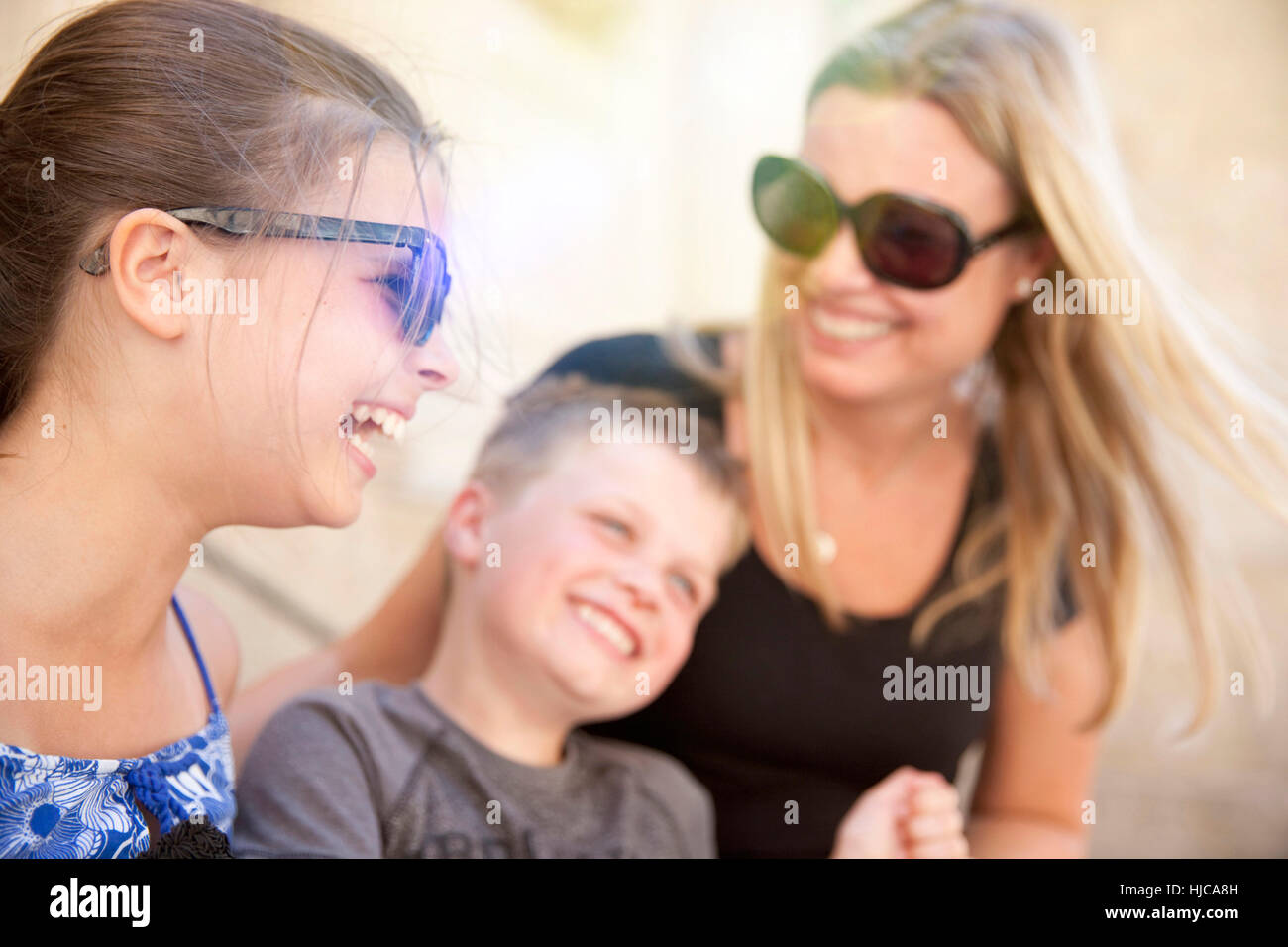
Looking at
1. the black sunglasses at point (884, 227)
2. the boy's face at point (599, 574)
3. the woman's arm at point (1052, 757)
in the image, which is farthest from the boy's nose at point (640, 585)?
the woman's arm at point (1052, 757)

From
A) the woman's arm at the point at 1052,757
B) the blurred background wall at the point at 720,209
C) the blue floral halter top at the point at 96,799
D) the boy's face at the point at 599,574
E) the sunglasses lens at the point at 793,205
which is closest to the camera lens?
the blue floral halter top at the point at 96,799

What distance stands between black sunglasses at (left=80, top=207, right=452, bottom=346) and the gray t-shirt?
515 mm

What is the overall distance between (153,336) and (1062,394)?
4.50 ft

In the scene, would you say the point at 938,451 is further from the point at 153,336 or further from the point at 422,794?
the point at 153,336

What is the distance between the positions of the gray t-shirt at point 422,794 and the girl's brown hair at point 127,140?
1.68ft

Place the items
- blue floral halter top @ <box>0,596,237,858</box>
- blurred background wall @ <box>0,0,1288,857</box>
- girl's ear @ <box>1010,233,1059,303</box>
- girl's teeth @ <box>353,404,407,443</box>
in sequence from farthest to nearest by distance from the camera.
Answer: blurred background wall @ <box>0,0,1288,857</box> → girl's ear @ <box>1010,233,1059,303</box> → girl's teeth @ <box>353,404,407,443</box> → blue floral halter top @ <box>0,596,237,858</box>

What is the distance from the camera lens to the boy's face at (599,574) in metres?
1.26

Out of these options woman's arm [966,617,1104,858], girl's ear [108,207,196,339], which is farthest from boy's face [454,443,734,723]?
woman's arm [966,617,1104,858]

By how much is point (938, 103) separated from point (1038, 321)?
0.43 metres

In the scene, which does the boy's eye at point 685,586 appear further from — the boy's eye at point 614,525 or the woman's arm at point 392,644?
the woman's arm at point 392,644

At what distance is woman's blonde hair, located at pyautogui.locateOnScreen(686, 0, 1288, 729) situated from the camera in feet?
4.55

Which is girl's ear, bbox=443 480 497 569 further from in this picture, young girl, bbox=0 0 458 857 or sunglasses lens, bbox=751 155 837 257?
sunglasses lens, bbox=751 155 837 257

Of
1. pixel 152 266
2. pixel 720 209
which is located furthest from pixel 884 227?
pixel 720 209

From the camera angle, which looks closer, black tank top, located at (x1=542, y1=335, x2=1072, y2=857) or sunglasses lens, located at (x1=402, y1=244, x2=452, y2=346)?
sunglasses lens, located at (x1=402, y1=244, x2=452, y2=346)
